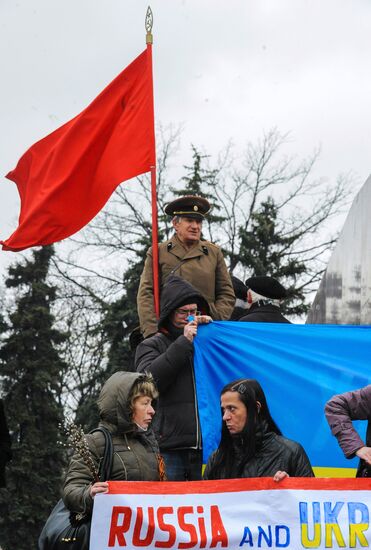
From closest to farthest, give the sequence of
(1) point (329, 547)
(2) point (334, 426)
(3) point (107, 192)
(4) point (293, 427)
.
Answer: (1) point (329, 547) → (2) point (334, 426) → (4) point (293, 427) → (3) point (107, 192)

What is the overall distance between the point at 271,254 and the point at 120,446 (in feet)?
83.0

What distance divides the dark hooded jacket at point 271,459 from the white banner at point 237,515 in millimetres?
202

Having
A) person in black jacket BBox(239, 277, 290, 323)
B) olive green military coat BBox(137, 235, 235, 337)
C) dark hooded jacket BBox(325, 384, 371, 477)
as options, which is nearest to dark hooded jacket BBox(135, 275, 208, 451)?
olive green military coat BBox(137, 235, 235, 337)

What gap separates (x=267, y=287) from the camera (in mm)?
A: 8031

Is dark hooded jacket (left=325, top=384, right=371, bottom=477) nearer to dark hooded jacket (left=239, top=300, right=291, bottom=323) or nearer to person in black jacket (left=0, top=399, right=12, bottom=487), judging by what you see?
dark hooded jacket (left=239, top=300, right=291, bottom=323)

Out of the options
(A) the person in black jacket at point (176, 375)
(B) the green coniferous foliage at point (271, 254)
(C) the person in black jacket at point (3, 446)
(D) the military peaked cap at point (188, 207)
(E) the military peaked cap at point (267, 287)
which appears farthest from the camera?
(B) the green coniferous foliage at point (271, 254)

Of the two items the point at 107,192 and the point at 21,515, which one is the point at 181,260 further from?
the point at 21,515

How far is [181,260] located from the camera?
8281 mm

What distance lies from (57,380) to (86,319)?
3370mm

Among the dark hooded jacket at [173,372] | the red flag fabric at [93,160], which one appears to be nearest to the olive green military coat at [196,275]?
the dark hooded jacket at [173,372]

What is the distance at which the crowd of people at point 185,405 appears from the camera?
18.8ft

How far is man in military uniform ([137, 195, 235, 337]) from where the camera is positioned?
8188 millimetres

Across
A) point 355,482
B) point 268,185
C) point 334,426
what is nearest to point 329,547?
point 355,482

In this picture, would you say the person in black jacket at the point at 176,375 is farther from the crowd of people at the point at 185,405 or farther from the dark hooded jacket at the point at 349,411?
the dark hooded jacket at the point at 349,411
